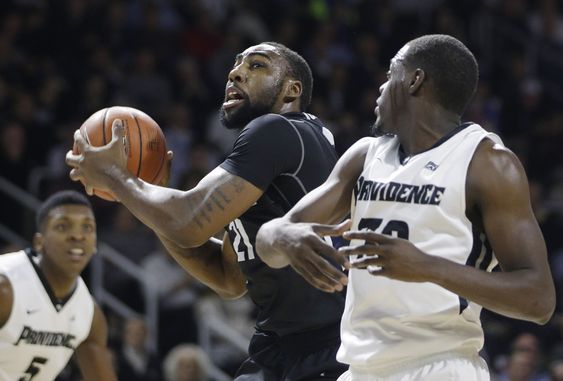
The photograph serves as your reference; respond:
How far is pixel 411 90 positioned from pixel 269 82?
121 cm

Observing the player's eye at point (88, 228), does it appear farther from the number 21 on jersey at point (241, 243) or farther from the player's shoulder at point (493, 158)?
the player's shoulder at point (493, 158)

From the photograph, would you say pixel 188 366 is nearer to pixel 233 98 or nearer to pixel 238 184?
pixel 233 98

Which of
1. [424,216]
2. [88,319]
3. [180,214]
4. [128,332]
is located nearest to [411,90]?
[424,216]

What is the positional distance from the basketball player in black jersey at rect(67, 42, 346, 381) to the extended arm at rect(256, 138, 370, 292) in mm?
608

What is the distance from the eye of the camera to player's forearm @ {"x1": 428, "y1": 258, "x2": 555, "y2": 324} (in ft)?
9.57

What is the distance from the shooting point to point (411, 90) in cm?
330

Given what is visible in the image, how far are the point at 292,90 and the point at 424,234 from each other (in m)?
1.51

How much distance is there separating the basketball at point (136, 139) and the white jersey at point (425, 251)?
1.38 metres

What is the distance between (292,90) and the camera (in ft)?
14.6

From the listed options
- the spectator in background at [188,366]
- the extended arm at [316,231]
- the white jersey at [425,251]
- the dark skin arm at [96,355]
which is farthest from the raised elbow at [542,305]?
the spectator in background at [188,366]

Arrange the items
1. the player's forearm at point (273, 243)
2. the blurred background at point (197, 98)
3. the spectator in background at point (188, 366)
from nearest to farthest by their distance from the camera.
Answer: the player's forearm at point (273, 243) → the spectator in background at point (188, 366) → the blurred background at point (197, 98)

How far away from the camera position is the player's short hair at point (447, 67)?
3.26 metres

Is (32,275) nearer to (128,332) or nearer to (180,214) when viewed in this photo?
(180,214)

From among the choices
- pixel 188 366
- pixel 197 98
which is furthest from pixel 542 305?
pixel 197 98
